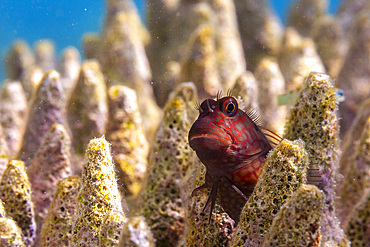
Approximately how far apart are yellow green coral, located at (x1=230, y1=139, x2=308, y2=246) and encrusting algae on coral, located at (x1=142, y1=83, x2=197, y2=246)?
35.1 inches

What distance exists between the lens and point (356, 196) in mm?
2746

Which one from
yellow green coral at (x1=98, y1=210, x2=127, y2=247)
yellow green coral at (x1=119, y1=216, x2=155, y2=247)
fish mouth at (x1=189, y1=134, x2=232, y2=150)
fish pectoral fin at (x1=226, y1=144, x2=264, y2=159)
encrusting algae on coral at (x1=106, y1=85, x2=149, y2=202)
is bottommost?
yellow green coral at (x1=119, y1=216, x2=155, y2=247)

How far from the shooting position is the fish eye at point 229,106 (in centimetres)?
165

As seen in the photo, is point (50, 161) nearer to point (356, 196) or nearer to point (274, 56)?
point (356, 196)

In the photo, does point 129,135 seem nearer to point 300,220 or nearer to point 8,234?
point 8,234

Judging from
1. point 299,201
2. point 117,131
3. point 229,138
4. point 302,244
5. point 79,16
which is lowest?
point 302,244

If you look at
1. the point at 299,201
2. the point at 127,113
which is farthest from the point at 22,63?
the point at 299,201

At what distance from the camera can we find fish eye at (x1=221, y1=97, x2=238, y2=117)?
1.65m

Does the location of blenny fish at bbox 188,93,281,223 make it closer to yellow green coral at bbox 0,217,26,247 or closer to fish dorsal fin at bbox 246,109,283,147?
fish dorsal fin at bbox 246,109,283,147

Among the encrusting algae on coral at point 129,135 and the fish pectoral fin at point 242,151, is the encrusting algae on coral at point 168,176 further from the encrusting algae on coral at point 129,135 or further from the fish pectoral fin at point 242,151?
the fish pectoral fin at point 242,151

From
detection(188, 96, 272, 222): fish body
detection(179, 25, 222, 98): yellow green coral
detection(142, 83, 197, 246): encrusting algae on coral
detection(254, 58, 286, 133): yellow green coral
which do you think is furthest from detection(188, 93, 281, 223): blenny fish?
detection(254, 58, 286, 133): yellow green coral

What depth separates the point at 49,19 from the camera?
84.4 inches

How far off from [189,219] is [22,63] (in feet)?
20.3

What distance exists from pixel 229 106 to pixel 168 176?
1.01 m
